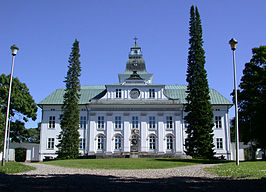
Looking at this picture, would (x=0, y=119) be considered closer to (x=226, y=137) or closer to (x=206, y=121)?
(x=206, y=121)

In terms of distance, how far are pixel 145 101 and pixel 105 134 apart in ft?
27.2

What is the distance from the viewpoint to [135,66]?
5866 cm

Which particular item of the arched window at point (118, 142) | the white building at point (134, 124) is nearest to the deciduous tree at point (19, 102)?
the white building at point (134, 124)

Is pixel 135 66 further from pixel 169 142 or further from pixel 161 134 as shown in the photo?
pixel 169 142

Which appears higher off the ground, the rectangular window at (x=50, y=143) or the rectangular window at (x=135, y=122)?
the rectangular window at (x=135, y=122)

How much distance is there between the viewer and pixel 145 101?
1887 inches

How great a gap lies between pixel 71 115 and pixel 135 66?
64.9 ft

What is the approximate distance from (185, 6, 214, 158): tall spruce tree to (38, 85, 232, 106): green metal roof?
10.6 metres

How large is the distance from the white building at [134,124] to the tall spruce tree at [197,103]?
23.1 ft

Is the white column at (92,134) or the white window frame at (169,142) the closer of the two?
the white column at (92,134)

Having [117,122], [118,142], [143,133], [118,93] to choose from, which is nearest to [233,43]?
[143,133]

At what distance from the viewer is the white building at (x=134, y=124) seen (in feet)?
155

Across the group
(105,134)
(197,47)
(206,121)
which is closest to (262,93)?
(206,121)

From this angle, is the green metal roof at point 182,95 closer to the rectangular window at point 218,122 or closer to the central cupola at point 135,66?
the rectangular window at point 218,122
